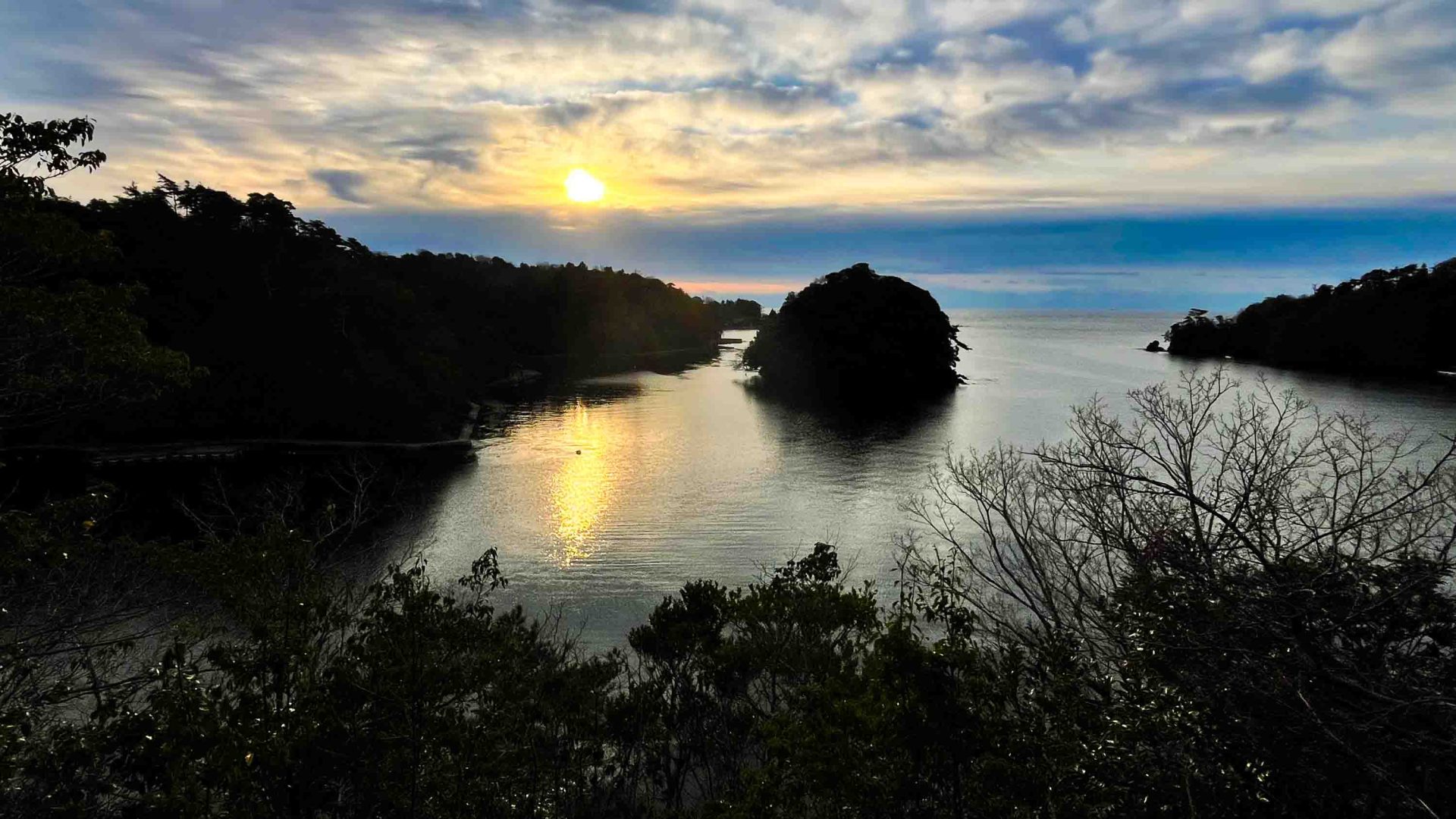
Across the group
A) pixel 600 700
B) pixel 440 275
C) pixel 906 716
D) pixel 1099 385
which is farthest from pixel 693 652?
pixel 440 275

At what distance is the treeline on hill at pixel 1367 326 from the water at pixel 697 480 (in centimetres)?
1186

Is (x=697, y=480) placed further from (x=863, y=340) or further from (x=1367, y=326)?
(x=1367, y=326)

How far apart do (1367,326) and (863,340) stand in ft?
224

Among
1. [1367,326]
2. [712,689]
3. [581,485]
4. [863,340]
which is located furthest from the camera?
[1367,326]

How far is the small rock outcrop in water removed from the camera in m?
95.5

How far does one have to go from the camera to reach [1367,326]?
102 metres

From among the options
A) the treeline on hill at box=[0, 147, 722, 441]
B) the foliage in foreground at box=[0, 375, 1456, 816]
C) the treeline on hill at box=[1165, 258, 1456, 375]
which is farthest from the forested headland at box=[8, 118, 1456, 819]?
the treeline on hill at box=[1165, 258, 1456, 375]

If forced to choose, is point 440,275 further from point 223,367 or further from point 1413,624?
point 1413,624

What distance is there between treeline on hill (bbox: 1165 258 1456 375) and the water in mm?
11857

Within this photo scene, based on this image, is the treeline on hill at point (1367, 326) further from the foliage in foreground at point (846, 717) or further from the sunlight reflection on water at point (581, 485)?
the foliage in foreground at point (846, 717)

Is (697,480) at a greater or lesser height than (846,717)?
lesser

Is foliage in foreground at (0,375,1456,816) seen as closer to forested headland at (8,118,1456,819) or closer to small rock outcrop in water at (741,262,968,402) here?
forested headland at (8,118,1456,819)

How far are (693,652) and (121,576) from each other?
1204cm

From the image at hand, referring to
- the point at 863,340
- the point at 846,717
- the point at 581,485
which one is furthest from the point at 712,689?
the point at 863,340
